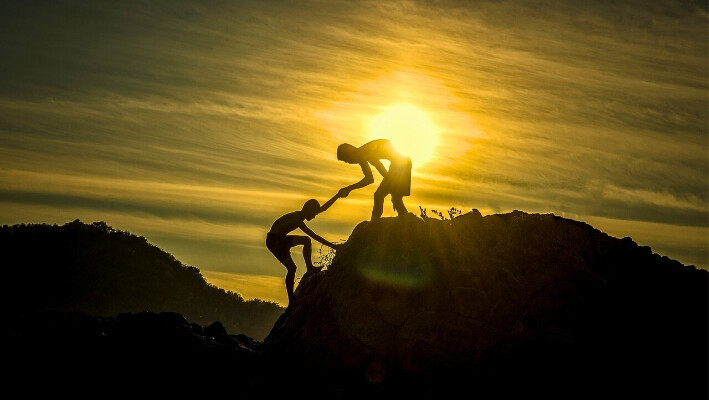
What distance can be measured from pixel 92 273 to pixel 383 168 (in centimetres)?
5143

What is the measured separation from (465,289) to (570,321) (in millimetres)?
2070

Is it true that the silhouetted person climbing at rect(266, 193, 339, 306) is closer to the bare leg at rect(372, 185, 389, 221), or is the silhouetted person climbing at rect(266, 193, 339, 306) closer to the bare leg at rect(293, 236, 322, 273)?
the bare leg at rect(293, 236, 322, 273)

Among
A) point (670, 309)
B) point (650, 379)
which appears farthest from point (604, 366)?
point (670, 309)

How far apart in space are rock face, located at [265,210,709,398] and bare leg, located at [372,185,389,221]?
1.53 feet

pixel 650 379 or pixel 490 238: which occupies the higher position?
pixel 490 238

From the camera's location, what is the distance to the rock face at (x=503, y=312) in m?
16.5

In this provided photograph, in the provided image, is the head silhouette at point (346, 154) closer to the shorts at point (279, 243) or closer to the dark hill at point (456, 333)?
the dark hill at point (456, 333)

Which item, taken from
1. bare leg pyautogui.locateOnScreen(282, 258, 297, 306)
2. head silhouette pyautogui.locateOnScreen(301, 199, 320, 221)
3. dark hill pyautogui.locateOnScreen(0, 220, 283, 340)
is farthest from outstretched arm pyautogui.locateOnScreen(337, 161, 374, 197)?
dark hill pyautogui.locateOnScreen(0, 220, 283, 340)

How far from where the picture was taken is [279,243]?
21031 millimetres

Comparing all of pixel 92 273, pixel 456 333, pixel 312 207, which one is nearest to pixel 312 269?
pixel 312 207

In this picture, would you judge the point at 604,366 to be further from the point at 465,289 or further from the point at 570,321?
the point at 465,289

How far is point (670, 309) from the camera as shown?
58.6 ft

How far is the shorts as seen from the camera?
68.9 feet

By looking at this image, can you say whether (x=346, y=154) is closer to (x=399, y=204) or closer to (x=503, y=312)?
(x=399, y=204)
